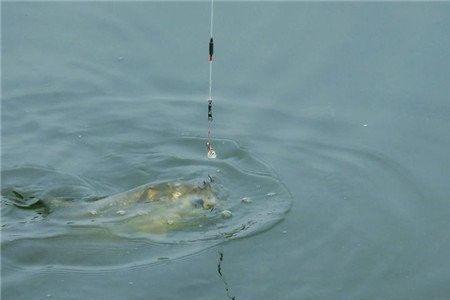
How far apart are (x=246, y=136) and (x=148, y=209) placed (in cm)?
191

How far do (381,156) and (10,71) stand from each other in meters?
4.51

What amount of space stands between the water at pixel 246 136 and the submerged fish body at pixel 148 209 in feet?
0.67

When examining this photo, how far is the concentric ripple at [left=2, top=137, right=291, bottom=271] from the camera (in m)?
8.16

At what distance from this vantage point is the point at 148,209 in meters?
8.55

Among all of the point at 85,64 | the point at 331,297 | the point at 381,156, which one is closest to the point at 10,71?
the point at 85,64

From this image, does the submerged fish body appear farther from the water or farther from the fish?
the water

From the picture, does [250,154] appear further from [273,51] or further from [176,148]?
[273,51]

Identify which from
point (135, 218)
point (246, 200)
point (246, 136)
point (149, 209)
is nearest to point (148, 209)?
point (149, 209)

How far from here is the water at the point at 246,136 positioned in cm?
798

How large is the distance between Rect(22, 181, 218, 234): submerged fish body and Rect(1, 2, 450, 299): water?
8.0 inches

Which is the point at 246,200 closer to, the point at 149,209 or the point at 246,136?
the point at 149,209

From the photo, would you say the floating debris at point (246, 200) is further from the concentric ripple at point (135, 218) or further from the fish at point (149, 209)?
the fish at point (149, 209)

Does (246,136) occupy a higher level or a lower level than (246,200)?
higher

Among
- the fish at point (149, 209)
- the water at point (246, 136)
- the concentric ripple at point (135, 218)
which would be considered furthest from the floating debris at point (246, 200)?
the fish at point (149, 209)
